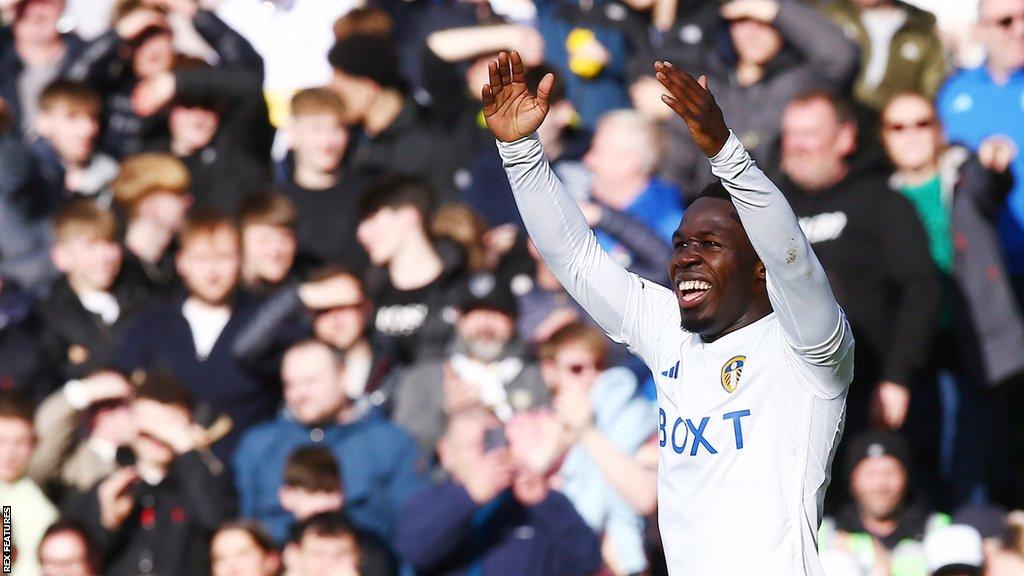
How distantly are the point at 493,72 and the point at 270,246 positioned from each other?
423 cm

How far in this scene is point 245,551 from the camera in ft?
24.5

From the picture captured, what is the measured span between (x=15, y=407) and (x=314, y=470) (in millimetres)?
1727

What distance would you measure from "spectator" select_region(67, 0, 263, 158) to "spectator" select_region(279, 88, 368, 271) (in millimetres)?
902

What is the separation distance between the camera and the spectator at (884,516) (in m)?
6.92

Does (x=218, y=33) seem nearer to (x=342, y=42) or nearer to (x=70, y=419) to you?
(x=342, y=42)

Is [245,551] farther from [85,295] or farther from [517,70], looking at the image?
[517,70]

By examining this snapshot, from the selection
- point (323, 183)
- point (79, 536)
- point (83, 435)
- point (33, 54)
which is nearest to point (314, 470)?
point (79, 536)

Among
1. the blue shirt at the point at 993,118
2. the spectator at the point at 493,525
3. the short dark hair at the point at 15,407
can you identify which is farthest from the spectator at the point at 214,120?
the blue shirt at the point at 993,118

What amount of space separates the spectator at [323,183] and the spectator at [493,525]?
1.86m

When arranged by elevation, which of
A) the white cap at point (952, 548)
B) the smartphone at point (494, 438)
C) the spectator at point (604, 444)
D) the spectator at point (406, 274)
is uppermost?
the white cap at point (952, 548)

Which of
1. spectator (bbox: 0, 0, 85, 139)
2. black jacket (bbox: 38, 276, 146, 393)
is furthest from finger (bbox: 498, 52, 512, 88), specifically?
spectator (bbox: 0, 0, 85, 139)

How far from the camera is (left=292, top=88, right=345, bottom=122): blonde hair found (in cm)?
902

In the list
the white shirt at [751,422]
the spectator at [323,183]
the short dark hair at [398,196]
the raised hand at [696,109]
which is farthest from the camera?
the spectator at [323,183]

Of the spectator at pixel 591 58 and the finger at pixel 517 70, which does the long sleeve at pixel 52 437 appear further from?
the finger at pixel 517 70
